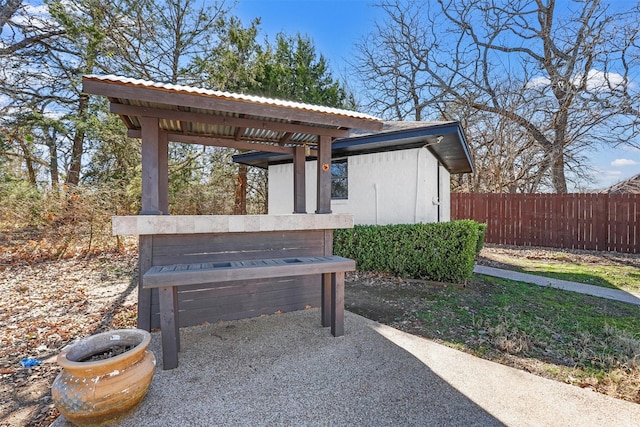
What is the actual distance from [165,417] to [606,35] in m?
17.0

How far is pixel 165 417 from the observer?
6.79ft

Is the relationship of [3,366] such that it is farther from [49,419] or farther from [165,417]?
[165,417]

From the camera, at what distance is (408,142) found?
22.1ft

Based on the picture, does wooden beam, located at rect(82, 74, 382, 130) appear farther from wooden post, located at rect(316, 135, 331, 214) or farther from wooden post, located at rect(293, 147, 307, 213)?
wooden post, located at rect(293, 147, 307, 213)

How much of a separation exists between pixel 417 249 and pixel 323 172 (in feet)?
9.41

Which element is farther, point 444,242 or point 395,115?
point 395,115

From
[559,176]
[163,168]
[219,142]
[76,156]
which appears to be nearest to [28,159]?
[76,156]

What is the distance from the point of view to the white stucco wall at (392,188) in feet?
22.7

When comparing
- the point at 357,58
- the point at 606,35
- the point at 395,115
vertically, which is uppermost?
the point at 357,58

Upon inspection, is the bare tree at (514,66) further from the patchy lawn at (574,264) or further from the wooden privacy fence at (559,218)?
the patchy lawn at (574,264)

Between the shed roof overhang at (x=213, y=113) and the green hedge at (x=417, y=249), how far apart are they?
253 cm

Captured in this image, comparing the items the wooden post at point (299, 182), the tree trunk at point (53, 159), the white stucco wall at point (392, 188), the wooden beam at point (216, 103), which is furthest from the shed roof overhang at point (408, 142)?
the tree trunk at point (53, 159)

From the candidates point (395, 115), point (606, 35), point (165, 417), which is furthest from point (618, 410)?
point (395, 115)

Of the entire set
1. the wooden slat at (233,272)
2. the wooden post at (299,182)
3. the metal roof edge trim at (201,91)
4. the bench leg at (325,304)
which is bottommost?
the bench leg at (325,304)
